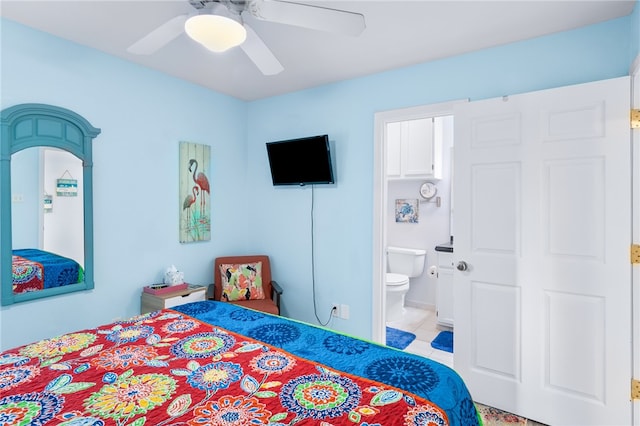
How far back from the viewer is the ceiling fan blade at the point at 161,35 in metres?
1.59

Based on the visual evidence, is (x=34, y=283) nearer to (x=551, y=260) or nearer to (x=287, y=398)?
(x=287, y=398)

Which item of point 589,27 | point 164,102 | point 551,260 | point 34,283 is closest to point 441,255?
point 551,260

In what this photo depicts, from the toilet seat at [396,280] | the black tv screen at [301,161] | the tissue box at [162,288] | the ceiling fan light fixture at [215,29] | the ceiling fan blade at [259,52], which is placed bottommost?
the toilet seat at [396,280]

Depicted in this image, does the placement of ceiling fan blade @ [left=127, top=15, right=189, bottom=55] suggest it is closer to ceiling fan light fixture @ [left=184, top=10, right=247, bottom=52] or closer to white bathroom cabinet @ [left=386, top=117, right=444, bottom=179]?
ceiling fan light fixture @ [left=184, top=10, right=247, bottom=52]

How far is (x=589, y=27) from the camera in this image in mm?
2148

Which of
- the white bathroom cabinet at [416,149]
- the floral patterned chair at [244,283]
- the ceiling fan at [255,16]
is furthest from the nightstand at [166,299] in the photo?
the white bathroom cabinet at [416,149]

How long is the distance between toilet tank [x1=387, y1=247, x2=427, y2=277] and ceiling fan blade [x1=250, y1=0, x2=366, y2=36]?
316 centimetres

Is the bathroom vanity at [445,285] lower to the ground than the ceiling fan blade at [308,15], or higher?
lower

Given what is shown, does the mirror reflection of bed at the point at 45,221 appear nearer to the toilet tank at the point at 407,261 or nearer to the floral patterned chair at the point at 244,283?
the floral patterned chair at the point at 244,283

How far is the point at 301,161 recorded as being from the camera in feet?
10.8

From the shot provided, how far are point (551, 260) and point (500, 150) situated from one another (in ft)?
2.46

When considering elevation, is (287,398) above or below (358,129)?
below

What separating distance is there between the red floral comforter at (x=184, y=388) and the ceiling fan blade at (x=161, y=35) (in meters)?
1.46

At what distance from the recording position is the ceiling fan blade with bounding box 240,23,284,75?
1.72 m
